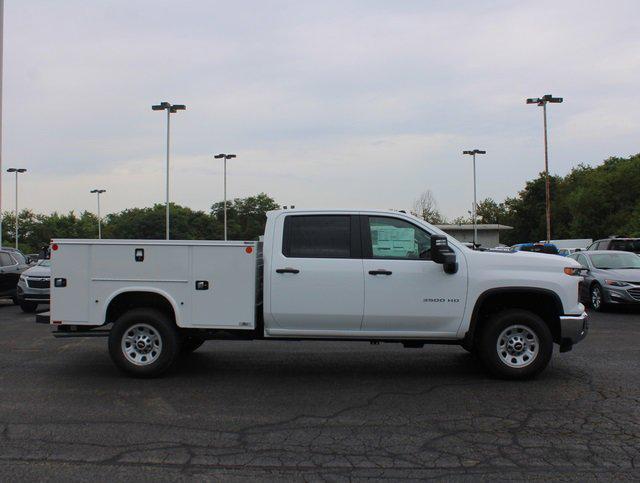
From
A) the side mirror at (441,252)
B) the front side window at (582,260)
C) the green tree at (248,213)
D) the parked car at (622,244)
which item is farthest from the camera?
the green tree at (248,213)

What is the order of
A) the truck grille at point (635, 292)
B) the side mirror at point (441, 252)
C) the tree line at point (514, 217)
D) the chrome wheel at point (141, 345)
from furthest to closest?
the tree line at point (514, 217) → the truck grille at point (635, 292) → the chrome wheel at point (141, 345) → the side mirror at point (441, 252)

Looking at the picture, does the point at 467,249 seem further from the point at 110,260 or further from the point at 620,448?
the point at 110,260

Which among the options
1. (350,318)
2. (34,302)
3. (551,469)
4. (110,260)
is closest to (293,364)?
(350,318)

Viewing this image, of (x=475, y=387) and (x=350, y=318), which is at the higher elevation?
(x=350, y=318)

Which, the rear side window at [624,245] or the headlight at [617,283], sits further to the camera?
the rear side window at [624,245]

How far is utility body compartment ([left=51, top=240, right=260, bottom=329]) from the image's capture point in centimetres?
704

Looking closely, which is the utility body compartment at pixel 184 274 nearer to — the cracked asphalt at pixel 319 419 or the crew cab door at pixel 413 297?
the cracked asphalt at pixel 319 419

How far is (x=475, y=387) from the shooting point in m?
6.84

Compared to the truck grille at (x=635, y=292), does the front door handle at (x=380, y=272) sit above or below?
above

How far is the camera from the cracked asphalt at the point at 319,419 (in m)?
4.47

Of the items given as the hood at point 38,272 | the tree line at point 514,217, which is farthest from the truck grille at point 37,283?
the tree line at point 514,217

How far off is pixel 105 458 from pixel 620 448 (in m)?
4.09

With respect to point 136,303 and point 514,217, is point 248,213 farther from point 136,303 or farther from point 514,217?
point 136,303

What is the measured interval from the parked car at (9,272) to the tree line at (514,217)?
44716 millimetres
